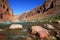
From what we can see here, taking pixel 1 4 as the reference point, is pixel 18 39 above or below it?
below

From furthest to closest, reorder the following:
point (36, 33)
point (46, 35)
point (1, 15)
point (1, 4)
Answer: point (1, 4) < point (1, 15) < point (36, 33) < point (46, 35)


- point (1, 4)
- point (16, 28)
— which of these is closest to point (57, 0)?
point (1, 4)

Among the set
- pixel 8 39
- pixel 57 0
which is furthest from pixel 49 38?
pixel 57 0

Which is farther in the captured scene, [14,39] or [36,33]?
[36,33]

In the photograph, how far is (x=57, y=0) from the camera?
594ft

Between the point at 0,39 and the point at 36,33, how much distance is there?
5415mm

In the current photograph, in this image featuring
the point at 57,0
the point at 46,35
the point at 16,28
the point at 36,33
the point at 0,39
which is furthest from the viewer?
the point at 57,0

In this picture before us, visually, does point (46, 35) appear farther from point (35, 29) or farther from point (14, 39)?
point (14, 39)

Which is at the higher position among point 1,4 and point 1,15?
point 1,4

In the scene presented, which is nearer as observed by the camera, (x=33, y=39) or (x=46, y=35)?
(x=33, y=39)

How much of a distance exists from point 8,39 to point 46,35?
15.8ft

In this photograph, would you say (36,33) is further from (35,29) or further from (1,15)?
(1,15)

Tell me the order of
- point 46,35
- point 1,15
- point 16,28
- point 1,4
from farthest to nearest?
1. point 1,4
2. point 1,15
3. point 16,28
4. point 46,35

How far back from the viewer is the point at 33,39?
46.8 ft
